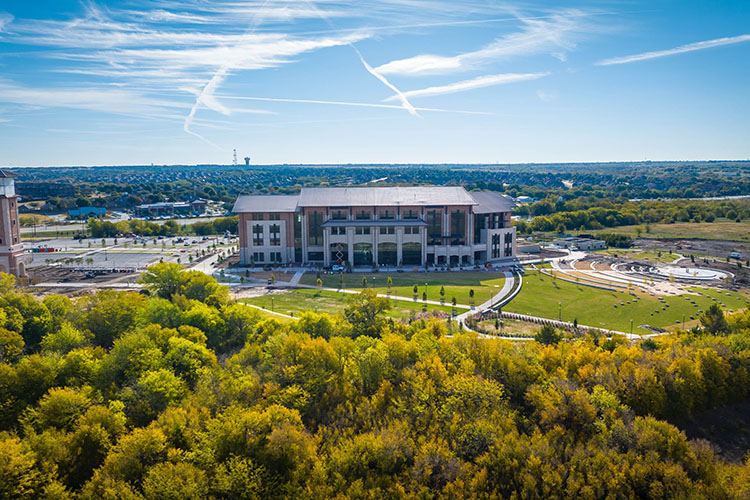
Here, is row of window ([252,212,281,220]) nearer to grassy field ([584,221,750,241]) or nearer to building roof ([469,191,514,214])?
building roof ([469,191,514,214])

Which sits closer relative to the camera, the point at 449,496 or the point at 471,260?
the point at 449,496

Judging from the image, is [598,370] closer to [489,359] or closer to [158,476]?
[489,359]

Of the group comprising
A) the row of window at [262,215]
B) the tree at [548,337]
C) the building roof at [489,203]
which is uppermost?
the building roof at [489,203]

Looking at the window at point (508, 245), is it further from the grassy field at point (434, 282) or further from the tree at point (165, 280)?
the tree at point (165, 280)

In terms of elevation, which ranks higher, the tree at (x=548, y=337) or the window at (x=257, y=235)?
the window at (x=257, y=235)

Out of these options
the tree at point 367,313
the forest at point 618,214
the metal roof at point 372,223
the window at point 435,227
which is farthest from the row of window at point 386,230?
the forest at point 618,214

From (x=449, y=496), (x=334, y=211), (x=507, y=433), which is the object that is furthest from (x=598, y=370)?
(x=334, y=211)
